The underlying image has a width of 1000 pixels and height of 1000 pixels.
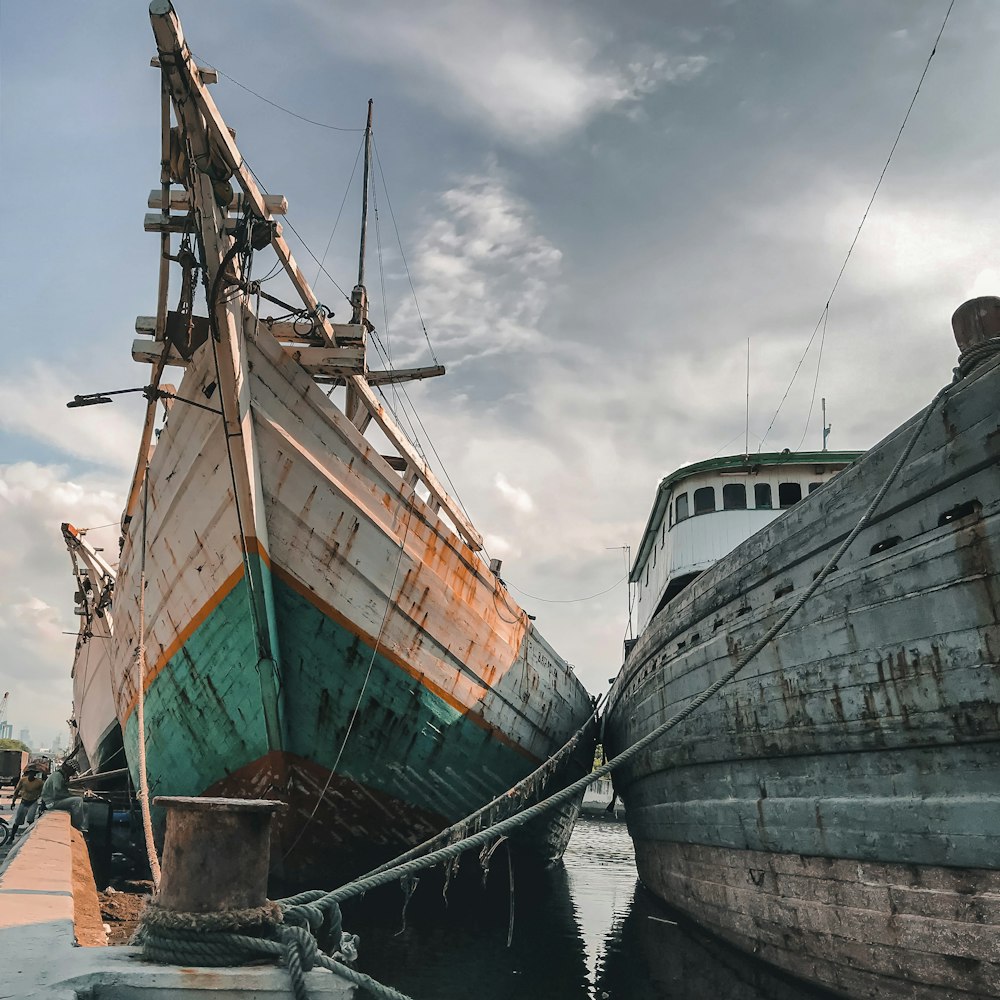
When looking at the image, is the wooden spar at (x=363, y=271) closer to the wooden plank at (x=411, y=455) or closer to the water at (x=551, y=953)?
the wooden plank at (x=411, y=455)

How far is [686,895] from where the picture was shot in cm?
784

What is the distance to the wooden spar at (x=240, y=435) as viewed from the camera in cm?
817

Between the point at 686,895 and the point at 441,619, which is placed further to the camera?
the point at 441,619

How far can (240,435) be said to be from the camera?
26.9 feet

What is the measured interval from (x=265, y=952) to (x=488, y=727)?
775 cm

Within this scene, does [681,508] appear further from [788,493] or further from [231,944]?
[231,944]

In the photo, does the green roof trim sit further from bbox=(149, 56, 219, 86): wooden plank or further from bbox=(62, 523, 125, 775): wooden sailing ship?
bbox=(62, 523, 125, 775): wooden sailing ship

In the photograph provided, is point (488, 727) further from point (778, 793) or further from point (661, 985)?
point (778, 793)

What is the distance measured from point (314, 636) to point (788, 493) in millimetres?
7620

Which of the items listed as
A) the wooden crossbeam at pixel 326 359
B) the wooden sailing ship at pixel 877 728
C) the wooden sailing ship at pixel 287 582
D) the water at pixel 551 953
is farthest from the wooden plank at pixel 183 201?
the water at pixel 551 953

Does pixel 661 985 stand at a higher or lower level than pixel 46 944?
lower

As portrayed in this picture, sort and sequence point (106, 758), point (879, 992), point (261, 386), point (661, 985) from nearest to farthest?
point (879, 992) → point (661, 985) → point (261, 386) → point (106, 758)

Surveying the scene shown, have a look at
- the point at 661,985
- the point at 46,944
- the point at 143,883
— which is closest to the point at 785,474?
the point at 661,985

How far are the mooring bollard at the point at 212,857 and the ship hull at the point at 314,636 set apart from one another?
5.63 metres
